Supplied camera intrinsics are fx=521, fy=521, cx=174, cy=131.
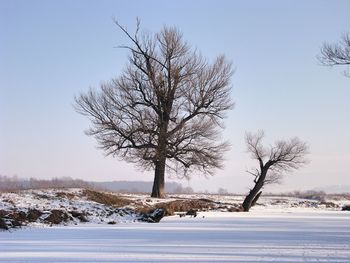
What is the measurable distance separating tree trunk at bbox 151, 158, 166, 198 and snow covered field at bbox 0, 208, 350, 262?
17.5m

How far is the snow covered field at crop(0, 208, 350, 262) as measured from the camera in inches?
407

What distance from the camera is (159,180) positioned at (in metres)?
35.6

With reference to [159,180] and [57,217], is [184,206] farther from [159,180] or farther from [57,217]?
[57,217]

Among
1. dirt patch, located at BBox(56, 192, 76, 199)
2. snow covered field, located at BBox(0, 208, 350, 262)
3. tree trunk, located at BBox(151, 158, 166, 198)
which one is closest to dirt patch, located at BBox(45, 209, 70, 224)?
snow covered field, located at BBox(0, 208, 350, 262)

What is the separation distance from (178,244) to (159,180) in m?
22.9

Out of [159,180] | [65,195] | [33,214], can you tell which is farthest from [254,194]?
[33,214]

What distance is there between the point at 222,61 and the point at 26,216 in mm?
22934

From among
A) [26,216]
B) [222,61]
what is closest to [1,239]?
[26,216]

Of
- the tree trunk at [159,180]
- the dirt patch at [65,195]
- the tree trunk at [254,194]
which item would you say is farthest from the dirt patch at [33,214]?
the tree trunk at [159,180]

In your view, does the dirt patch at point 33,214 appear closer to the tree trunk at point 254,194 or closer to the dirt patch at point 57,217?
the dirt patch at point 57,217

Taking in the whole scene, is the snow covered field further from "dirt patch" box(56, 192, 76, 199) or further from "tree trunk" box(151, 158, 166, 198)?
"tree trunk" box(151, 158, 166, 198)

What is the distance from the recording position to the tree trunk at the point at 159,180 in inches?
1394

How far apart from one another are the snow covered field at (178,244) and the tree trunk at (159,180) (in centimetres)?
1745

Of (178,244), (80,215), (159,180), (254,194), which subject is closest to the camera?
(178,244)
